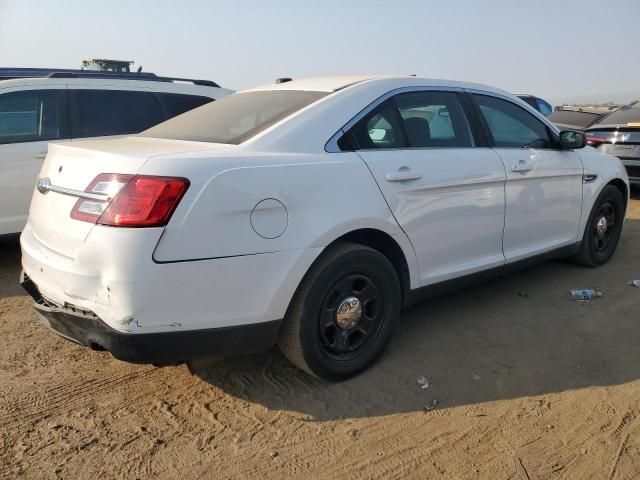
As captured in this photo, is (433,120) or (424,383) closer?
(424,383)

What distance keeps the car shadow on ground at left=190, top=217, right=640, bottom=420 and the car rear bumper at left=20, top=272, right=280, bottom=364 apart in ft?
1.49

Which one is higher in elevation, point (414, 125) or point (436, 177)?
point (414, 125)

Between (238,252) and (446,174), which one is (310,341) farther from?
(446,174)

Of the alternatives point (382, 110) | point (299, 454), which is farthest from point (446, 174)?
point (299, 454)

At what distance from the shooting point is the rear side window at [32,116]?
203 inches

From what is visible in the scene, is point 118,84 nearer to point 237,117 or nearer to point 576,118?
point 237,117

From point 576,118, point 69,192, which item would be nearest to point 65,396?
point 69,192

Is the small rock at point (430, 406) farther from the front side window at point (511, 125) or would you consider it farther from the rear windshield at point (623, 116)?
the rear windshield at point (623, 116)

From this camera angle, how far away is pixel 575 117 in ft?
32.7

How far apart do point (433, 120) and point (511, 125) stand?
887 mm

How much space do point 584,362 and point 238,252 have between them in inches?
87.4

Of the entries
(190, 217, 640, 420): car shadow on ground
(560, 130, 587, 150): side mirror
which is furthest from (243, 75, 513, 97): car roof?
(190, 217, 640, 420): car shadow on ground

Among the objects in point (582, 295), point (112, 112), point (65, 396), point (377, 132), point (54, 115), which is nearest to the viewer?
point (65, 396)

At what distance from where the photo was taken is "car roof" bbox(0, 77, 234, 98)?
5266 millimetres
